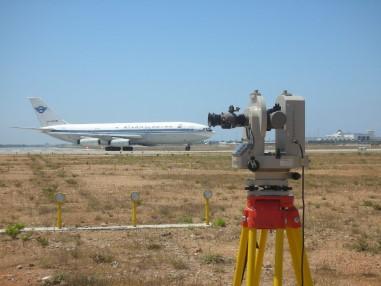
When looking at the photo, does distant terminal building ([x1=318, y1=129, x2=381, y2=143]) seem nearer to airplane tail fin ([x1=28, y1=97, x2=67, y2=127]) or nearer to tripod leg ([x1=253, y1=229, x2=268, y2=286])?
airplane tail fin ([x1=28, y1=97, x2=67, y2=127])

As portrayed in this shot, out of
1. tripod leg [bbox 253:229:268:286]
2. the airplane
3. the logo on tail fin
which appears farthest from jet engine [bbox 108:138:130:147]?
tripod leg [bbox 253:229:268:286]

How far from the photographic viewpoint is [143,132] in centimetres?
7169

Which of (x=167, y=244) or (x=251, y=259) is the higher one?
(x=251, y=259)

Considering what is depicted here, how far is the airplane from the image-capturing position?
230ft

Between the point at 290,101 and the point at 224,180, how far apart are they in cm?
2353

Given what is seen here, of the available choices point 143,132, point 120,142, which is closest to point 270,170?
point 143,132

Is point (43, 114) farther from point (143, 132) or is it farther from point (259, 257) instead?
point (259, 257)

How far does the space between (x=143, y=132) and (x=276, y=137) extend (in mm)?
67828

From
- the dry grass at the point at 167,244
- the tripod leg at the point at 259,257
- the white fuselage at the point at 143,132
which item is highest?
the white fuselage at the point at 143,132

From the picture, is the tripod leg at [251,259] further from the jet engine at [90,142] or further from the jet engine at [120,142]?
the jet engine at [90,142]

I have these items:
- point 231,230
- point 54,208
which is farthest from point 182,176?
point 231,230

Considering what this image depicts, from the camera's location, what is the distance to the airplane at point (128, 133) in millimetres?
70000

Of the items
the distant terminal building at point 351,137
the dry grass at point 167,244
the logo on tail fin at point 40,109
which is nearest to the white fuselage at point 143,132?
the logo on tail fin at point 40,109

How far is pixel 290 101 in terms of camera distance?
13.2 feet
